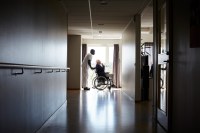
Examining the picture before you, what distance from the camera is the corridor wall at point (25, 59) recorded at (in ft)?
8.32

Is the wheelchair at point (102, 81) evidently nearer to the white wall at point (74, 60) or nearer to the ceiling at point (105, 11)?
the white wall at point (74, 60)

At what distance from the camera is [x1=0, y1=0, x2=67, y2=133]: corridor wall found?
254 centimetres

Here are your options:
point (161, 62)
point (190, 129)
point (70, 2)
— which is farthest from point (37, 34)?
point (70, 2)

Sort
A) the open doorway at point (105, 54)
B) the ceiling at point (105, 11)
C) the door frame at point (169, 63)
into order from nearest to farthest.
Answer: the door frame at point (169, 63) → the ceiling at point (105, 11) → the open doorway at point (105, 54)

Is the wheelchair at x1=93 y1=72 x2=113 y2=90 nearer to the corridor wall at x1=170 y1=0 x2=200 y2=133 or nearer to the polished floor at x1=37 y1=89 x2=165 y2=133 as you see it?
the polished floor at x1=37 y1=89 x2=165 y2=133

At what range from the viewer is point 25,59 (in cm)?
319

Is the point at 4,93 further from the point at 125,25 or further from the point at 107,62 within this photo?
the point at 107,62

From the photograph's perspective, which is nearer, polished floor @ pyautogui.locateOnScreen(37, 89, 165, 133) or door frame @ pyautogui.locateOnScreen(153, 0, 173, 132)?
door frame @ pyautogui.locateOnScreen(153, 0, 173, 132)

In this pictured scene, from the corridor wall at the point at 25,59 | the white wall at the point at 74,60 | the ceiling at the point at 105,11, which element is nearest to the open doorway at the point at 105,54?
the white wall at the point at 74,60

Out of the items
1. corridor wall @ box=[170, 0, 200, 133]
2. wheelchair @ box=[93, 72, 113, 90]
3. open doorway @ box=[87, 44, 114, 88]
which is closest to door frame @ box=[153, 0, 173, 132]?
corridor wall @ box=[170, 0, 200, 133]

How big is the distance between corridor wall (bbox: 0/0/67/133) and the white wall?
26.4 feet

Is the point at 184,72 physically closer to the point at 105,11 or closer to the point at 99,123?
the point at 99,123

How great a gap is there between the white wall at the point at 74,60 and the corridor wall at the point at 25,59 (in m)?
8.04

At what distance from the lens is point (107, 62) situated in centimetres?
1550
